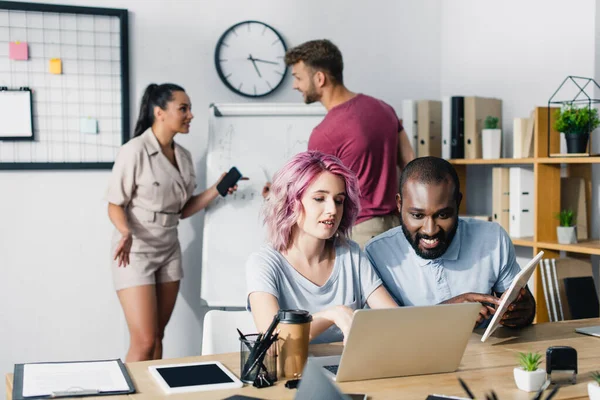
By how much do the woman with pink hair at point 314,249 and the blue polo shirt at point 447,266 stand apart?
13cm

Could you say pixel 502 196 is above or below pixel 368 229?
above

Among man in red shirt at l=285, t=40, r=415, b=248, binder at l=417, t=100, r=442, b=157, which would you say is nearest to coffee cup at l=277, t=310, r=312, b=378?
man in red shirt at l=285, t=40, r=415, b=248

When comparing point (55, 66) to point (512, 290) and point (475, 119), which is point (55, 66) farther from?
point (512, 290)

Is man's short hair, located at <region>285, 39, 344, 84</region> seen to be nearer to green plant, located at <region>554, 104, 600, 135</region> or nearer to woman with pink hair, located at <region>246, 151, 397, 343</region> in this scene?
green plant, located at <region>554, 104, 600, 135</region>

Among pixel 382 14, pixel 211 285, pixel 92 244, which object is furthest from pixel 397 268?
pixel 382 14

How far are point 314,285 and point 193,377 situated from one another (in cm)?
51

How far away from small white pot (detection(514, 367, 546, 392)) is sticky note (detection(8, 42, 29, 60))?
282 cm

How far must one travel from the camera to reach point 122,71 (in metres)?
3.66

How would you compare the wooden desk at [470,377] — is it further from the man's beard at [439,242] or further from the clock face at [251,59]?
the clock face at [251,59]

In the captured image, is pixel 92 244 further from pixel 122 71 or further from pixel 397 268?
pixel 397 268

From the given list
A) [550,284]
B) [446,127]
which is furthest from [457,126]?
[550,284]

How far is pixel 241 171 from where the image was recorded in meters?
3.69

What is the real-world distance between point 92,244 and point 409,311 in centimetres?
250

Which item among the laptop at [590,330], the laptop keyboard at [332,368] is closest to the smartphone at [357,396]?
the laptop keyboard at [332,368]
